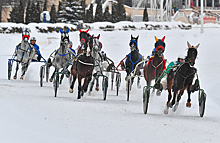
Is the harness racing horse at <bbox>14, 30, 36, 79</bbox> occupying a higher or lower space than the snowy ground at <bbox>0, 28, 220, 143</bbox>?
higher

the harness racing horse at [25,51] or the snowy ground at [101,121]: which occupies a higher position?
the harness racing horse at [25,51]

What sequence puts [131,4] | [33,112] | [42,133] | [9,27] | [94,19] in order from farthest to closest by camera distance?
1. [131,4]
2. [94,19]
3. [9,27]
4. [33,112]
5. [42,133]

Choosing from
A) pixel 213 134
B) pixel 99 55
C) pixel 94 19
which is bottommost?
pixel 213 134

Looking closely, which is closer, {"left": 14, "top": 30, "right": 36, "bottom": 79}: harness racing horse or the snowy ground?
the snowy ground

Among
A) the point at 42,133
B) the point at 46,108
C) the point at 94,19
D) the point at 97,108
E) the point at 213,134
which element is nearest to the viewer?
the point at 42,133

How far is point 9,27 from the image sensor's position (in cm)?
3512

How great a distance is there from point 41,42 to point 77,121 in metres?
28.5

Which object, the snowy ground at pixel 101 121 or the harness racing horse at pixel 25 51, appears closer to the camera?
the snowy ground at pixel 101 121

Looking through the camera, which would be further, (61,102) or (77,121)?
(61,102)

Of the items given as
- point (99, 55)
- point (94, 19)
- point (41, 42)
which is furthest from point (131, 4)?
point (99, 55)

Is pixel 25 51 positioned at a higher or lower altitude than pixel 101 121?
higher

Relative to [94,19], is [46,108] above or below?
below

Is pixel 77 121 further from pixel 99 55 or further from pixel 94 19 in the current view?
pixel 94 19

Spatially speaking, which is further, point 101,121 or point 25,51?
point 25,51
